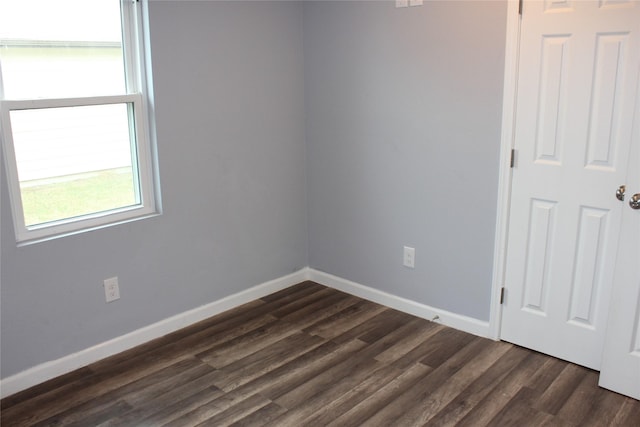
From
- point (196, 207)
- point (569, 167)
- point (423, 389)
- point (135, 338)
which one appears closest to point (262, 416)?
point (423, 389)

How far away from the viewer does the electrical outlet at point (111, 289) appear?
3045 millimetres

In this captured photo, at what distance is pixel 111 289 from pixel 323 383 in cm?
121

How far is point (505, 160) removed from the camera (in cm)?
301

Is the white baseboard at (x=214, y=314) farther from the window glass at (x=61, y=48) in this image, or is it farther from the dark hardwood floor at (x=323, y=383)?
the window glass at (x=61, y=48)

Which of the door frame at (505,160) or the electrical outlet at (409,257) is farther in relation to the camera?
the electrical outlet at (409,257)

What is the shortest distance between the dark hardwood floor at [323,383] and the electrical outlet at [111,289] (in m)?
0.32

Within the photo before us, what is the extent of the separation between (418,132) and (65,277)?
79.5 inches

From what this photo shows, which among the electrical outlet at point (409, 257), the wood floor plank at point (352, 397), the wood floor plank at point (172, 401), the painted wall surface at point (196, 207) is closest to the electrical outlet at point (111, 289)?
the painted wall surface at point (196, 207)

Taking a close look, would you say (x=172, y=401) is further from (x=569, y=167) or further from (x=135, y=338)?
(x=569, y=167)

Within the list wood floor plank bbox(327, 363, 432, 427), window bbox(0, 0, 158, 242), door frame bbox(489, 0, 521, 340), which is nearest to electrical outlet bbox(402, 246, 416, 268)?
door frame bbox(489, 0, 521, 340)

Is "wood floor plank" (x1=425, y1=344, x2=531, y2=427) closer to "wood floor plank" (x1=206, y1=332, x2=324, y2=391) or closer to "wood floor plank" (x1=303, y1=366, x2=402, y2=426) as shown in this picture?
"wood floor plank" (x1=303, y1=366, x2=402, y2=426)

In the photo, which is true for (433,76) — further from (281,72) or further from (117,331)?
(117,331)

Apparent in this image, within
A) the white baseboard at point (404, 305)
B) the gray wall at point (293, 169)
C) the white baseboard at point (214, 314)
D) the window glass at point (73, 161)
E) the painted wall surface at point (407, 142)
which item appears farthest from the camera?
the white baseboard at point (404, 305)

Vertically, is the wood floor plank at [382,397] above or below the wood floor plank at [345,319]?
below
